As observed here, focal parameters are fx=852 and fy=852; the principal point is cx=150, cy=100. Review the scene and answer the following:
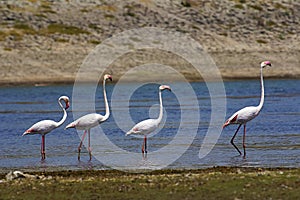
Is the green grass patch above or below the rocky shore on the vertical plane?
below

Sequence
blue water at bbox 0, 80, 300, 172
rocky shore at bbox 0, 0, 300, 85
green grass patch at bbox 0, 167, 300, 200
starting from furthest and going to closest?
rocky shore at bbox 0, 0, 300, 85 → blue water at bbox 0, 80, 300, 172 → green grass patch at bbox 0, 167, 300, 200

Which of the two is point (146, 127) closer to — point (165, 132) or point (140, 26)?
point (165, 132)

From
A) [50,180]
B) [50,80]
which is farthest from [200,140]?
[50,80]

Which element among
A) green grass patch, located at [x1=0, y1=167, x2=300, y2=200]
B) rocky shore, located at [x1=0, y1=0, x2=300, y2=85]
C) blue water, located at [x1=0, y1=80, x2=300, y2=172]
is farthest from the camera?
rocky shore, located at [x1=0, y1=0, x2=300, y2=85]

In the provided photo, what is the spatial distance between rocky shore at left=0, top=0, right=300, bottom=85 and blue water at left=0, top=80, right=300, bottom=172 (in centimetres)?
439

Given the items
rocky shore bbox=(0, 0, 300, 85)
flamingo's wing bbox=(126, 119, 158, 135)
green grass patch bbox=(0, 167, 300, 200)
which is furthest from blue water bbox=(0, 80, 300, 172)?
rocky shore bbox=(0, 0, 300, 85)

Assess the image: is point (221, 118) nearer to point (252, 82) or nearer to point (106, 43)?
point (252, 82)

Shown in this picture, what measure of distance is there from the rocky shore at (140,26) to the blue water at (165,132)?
4.39m

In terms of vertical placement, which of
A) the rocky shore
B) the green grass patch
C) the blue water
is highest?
the rocky shore

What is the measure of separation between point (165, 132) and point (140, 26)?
114ft

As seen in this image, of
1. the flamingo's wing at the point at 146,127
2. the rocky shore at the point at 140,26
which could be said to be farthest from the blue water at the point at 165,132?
the rocky shore at the point at 140,26

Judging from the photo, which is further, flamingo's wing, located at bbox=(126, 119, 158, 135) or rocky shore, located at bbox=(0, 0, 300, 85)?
rocky shore, located at bbox=(0, 0, 300, 85)

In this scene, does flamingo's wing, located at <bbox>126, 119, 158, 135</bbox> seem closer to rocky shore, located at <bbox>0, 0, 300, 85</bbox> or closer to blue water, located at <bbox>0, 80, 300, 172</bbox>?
blue water, located at <bbox>0, 80, 300, 172</bbox>

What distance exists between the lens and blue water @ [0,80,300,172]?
60.0ft
